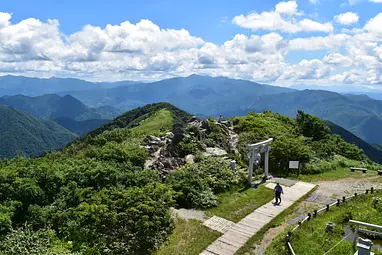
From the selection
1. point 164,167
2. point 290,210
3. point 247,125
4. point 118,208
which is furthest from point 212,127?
point 118,208

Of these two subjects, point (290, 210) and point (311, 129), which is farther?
point (311, 129)

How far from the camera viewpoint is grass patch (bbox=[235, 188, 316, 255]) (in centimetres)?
1293

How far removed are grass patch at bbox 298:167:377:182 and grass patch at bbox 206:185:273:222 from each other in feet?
15.5

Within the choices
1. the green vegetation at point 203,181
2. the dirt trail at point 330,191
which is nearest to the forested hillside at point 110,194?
the green vegetation at point 203,181

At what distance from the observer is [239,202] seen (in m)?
17.8

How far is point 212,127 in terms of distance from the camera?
91.1ft

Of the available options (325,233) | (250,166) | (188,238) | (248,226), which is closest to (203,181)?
(250,166)

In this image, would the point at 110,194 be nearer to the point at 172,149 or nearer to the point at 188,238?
the point at 188,238

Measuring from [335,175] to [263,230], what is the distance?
1217cm

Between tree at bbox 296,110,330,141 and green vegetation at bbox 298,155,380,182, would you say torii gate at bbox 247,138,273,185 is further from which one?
tree at bbox 296,110,330,141

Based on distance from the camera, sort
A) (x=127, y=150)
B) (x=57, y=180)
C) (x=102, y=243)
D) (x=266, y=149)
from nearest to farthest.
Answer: (x=102, y=243) < (x=57, y=180) < (x=127, y=150) < (x=266, y=149)

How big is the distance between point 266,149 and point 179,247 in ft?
37.2

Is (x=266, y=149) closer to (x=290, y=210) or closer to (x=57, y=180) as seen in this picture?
(x=290, y=210)

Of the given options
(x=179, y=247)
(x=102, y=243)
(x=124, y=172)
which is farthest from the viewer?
(x=124, y=172)
